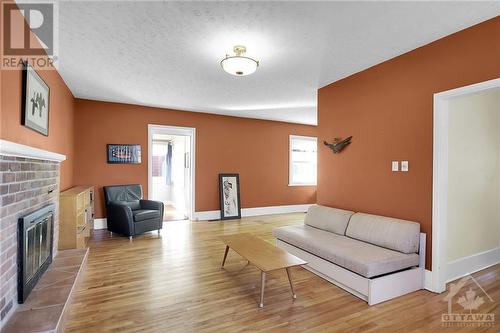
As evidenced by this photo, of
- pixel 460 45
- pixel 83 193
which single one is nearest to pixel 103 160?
pixel 83 193

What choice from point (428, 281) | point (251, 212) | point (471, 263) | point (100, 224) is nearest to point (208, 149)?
point (251, 212)

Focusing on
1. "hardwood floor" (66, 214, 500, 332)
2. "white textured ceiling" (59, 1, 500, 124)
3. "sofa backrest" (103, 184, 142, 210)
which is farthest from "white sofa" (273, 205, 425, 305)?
"sofa backrest" (103, 184, 142, 210)

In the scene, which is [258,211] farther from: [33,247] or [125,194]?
[33,247]

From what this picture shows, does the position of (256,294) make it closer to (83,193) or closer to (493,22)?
(83,193)

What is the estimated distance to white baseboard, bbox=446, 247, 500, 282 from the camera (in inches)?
115

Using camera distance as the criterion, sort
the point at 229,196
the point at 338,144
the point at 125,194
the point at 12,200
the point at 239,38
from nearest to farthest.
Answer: the point at 12,200 → the point at 239,38 → the point at 338,144 → the point at 125,194 → the point at 229,196

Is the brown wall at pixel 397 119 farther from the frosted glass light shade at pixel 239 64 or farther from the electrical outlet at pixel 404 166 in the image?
the frosted glass light shade at pixel 239 64

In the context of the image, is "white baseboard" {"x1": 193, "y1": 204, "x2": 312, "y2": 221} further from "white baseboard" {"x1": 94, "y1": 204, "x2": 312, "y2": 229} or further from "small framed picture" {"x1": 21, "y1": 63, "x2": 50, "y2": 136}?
"small framed picture" {"x1": 21, "y1": 63, "x2": 50, "y2": 136}

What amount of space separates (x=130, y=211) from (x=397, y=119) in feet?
13.7

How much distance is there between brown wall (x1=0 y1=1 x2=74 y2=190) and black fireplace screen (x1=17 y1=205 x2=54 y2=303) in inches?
Result: 26.2

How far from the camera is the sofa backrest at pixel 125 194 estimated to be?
490cm

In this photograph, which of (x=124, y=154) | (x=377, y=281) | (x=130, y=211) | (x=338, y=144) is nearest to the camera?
(x=377, y=281)

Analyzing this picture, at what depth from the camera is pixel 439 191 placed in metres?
2.66

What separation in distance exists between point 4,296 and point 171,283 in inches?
56.0
